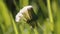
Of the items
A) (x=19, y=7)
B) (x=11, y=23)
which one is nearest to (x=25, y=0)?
(x=19, y=7)

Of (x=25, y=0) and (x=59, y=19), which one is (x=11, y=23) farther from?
(x=59, y=19)

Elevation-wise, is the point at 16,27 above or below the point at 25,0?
below

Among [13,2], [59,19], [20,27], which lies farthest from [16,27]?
[59,19]

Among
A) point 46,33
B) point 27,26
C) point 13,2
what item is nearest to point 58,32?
point 46,33

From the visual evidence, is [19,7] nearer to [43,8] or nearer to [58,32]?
[43,8]

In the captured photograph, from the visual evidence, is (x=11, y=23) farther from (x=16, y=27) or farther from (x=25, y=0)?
(x=25, y=0)

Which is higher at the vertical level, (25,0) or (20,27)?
(25,0)
